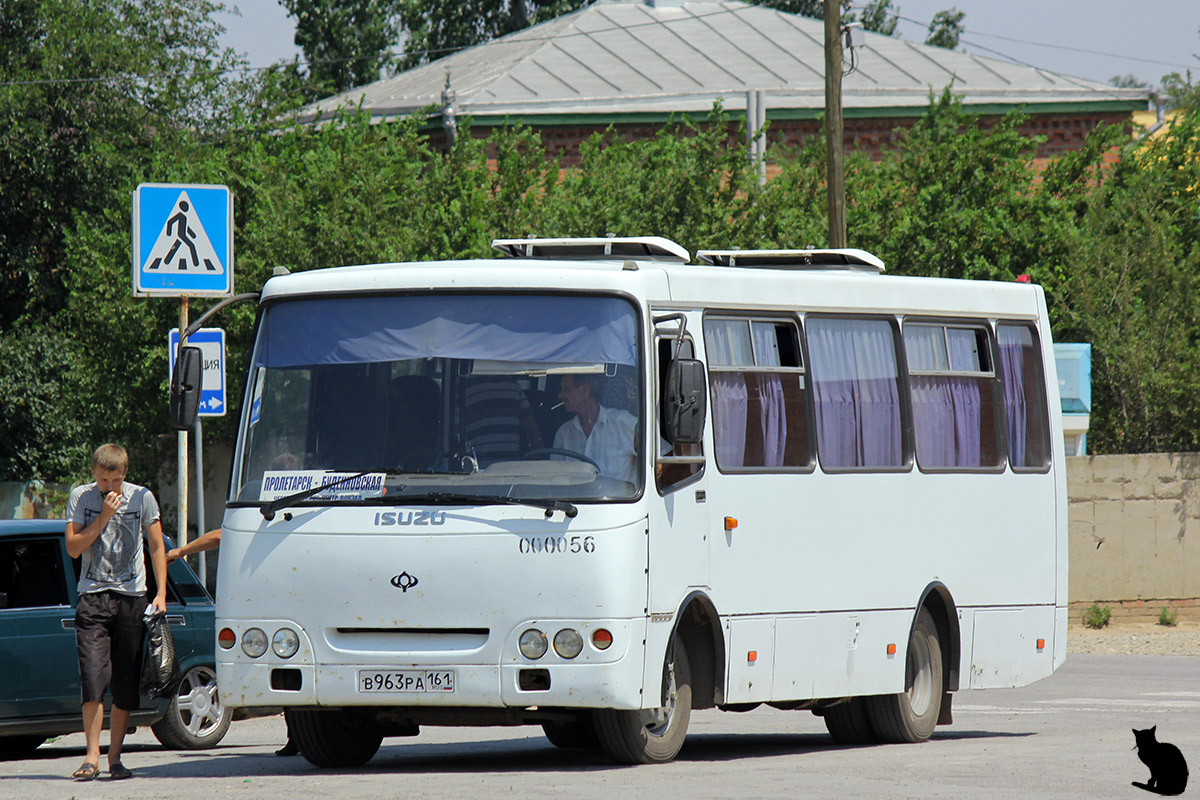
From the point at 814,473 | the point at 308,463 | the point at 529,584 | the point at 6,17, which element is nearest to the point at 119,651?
the point at 308,463

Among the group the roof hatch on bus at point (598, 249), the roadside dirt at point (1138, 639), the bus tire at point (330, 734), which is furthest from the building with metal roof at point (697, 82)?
the bus tire at point (330, 734)

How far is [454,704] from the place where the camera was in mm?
9734

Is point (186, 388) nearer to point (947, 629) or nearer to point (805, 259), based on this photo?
point (805, 259)

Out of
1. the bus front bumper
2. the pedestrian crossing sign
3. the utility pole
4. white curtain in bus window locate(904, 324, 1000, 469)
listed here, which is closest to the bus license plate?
the bus front bumper

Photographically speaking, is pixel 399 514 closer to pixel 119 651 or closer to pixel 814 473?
pixel 119 651

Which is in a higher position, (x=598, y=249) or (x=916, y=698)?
(x=598, y=249)

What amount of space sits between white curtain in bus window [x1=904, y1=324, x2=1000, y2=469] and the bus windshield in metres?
3.01

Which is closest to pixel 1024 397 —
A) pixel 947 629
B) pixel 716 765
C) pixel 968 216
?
pixel 947 629

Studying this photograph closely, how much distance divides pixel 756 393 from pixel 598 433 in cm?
155

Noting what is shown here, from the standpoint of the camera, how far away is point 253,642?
10133 mm

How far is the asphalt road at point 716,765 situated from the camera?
9.29 m

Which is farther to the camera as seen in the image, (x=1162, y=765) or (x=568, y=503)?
(x=1162, y=765)

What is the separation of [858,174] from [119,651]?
22.0 meters

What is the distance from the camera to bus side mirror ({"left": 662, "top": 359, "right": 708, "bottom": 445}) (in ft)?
32.3
